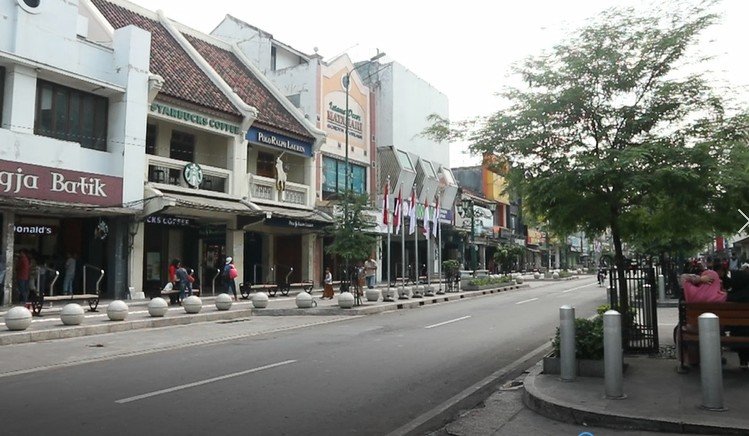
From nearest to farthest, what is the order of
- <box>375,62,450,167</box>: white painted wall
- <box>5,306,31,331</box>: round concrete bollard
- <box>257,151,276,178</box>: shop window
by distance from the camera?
<box>5,306,31,331</box>: round concrete bollard
<box>257,151,276,178</box>: shop window
<box>375,62,450,167</box>: white painted wall

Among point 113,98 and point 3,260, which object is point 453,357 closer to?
point 3,260

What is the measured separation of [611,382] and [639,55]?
501 centimetres

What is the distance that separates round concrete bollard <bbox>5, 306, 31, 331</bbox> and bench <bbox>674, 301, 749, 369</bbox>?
525 inches

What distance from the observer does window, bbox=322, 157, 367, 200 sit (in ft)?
114

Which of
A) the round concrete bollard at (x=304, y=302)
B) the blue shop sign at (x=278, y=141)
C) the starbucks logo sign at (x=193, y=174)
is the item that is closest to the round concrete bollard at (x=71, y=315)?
the round concrete bollard at (x=304, y=302)

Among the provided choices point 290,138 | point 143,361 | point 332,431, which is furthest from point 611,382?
point 290,138

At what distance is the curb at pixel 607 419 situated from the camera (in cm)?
566

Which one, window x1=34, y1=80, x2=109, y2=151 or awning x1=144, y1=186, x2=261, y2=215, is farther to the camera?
awning x1=144, y1=186, x2=261, y2=215

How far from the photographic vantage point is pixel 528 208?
32.4 feet

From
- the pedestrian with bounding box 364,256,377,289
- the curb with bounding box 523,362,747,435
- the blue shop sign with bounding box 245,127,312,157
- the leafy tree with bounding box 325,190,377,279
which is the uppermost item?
the blue shop sign with bounding box 245,127,312,157

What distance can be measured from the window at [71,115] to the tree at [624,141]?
55.4 feet

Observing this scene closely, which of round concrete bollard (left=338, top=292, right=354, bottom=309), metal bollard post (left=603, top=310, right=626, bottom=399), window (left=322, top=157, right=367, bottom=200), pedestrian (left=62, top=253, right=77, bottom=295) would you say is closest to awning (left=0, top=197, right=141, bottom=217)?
pedestrian (left=62, top=253, right=77, bottom=295)

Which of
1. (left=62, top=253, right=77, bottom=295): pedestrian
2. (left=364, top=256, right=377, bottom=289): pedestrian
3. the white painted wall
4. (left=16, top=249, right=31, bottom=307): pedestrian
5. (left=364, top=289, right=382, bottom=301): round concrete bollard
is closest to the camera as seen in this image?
(left=16, top=249, right=31, bottom=307): pedestrian

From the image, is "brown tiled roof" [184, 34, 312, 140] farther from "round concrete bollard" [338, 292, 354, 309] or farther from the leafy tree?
"round concrete bollard" [338, 292, 354, 309]
